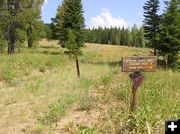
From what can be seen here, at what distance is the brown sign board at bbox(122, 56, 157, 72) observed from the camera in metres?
8.05

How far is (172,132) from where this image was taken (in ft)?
12.3

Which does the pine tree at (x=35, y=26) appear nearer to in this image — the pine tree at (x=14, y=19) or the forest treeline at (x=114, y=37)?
the pine tree at (x=14, y=19)

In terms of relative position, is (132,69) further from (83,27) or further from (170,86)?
(83,27)

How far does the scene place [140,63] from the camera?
810 cm

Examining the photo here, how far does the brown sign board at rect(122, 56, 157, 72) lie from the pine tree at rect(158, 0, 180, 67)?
2669cm

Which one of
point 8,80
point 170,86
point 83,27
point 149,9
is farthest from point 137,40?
point 170,86

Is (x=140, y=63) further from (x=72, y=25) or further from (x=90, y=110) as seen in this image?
(x=72, y=25)

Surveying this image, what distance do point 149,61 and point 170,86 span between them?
3202 millimetres

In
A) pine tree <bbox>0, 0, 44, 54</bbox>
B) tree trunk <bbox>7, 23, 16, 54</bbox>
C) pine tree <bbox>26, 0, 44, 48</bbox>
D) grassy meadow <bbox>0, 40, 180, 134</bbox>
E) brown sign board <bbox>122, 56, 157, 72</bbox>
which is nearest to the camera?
grassy meadow <bbox>0, 40, 180, 134</bbox>

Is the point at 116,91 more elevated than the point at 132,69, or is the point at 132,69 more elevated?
the point at 132,69

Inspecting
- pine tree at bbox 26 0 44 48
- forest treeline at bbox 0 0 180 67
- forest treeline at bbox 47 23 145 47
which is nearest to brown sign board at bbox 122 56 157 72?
forest treeline at bbox 0 0 180 67

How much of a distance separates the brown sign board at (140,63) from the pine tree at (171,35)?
87.6ft

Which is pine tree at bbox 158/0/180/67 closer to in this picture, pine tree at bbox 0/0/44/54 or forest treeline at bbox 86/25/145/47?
pine tree at bbox 0/0/44/54

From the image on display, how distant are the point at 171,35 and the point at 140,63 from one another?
28.1 meters
